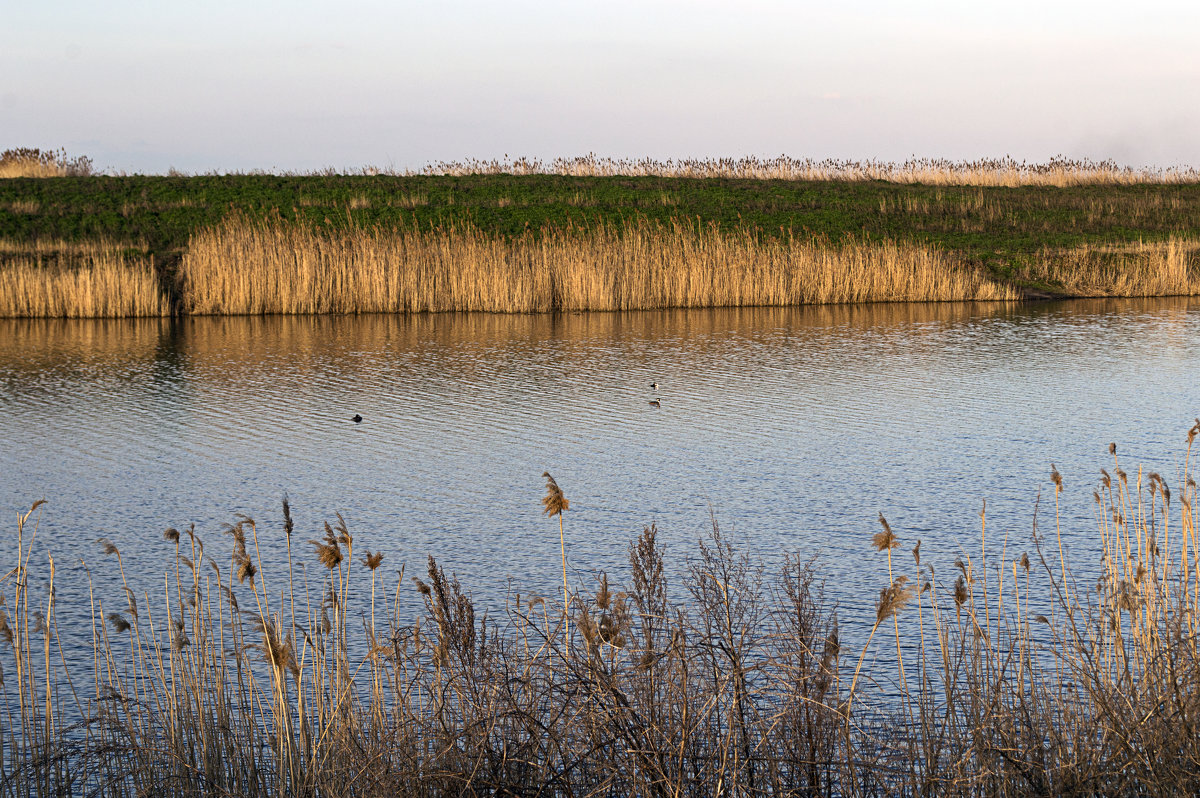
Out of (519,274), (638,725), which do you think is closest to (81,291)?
(519,274)

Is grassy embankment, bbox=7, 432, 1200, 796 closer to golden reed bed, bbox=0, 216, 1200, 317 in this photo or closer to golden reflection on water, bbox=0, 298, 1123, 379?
golden reflection on water, bbox=0, 298, 1123, 379

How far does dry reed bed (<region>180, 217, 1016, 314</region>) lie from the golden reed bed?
0.08 ft

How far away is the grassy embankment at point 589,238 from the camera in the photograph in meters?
22.4

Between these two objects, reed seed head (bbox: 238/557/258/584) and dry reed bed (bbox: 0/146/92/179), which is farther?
dry reed bed (bbox: 0/146/92/179)

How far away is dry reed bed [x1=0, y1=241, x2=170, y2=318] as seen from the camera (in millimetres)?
21625

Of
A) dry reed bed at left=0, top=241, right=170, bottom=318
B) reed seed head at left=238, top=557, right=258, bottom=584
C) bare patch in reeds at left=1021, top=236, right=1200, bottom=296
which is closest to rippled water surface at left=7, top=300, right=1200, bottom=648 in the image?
reed seed head at left=238, top=557, right=258, bottom=584

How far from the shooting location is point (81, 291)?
71.1ft

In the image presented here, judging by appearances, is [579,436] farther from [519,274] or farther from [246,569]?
[519,274]

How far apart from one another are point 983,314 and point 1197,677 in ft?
65.3

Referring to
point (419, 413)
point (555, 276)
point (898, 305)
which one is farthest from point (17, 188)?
point (419, 413)

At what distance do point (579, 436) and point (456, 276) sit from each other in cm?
1261

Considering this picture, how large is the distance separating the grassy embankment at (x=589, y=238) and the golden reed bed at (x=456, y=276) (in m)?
0.04

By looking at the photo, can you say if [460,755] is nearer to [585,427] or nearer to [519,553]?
[519,553]

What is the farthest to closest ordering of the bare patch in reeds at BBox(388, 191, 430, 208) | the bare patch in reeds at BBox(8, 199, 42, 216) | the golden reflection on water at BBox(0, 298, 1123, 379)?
the bare patch in reeds at BBox(388, 191, 430, 208) < the bare patch in reeds at BBox(8, 199, 42, 216) < the golden reflection on water at BBox(0, 298, 1123, 379)
